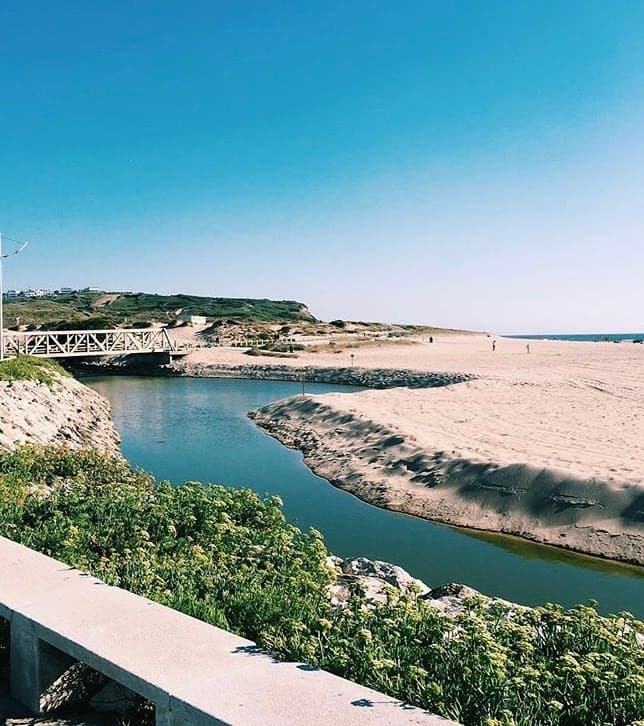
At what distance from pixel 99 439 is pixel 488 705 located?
2035 cm

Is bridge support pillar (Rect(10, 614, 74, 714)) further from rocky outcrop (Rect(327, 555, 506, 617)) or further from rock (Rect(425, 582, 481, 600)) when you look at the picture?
rock (Rect(425, 582, 481, 600))

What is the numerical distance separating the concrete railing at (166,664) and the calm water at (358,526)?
24.8 feet

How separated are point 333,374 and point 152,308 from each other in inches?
3530

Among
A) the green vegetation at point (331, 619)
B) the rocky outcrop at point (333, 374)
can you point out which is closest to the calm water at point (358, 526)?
the green vegetation at point (331, 619)

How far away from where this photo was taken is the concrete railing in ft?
11.3

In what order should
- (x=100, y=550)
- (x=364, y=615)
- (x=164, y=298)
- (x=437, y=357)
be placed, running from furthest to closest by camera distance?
(x=164, y=298)
(x=437, y=357)
(x=100, y=550)
(x=364, y=615)

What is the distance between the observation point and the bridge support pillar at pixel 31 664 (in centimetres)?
429

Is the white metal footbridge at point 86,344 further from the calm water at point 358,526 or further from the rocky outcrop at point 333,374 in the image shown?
the calm water at point 358,526

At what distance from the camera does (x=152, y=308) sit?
130125 millimetres

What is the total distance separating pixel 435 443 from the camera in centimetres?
1894

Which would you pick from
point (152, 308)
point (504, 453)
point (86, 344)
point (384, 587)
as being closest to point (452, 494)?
point (504, 453)

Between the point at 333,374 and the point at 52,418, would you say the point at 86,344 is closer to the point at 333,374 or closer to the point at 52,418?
the point at 333,374

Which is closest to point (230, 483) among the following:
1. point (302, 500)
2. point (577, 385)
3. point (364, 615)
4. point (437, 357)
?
point (302, 500)

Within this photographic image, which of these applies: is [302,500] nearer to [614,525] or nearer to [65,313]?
[614,525]
